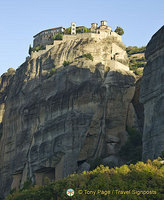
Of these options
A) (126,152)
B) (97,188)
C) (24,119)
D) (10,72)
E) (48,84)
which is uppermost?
(10,72)

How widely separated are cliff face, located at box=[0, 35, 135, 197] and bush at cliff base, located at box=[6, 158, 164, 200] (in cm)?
1597

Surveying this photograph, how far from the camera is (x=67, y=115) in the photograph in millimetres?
62562

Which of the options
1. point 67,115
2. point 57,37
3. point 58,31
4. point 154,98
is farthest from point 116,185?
point 58,31

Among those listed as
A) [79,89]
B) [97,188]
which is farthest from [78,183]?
[79,89]

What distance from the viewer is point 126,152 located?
59.8m

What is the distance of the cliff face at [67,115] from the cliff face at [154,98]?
984cm

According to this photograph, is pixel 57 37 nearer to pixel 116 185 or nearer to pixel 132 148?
pixel 132 148

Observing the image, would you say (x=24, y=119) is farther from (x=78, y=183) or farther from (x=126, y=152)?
(x=78, y=183)

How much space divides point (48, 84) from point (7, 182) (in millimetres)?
15035

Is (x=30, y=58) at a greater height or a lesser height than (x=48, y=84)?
greater

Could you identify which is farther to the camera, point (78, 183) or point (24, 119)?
point (24, 119)

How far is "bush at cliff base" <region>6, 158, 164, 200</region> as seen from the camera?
3769 cm

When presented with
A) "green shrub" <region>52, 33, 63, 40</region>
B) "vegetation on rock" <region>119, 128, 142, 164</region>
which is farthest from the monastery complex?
"vegetation on rock" <region>119, 128, 142, 164</region>

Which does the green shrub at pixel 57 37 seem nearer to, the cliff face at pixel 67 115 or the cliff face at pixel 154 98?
the cliff face at pixel 67 115
